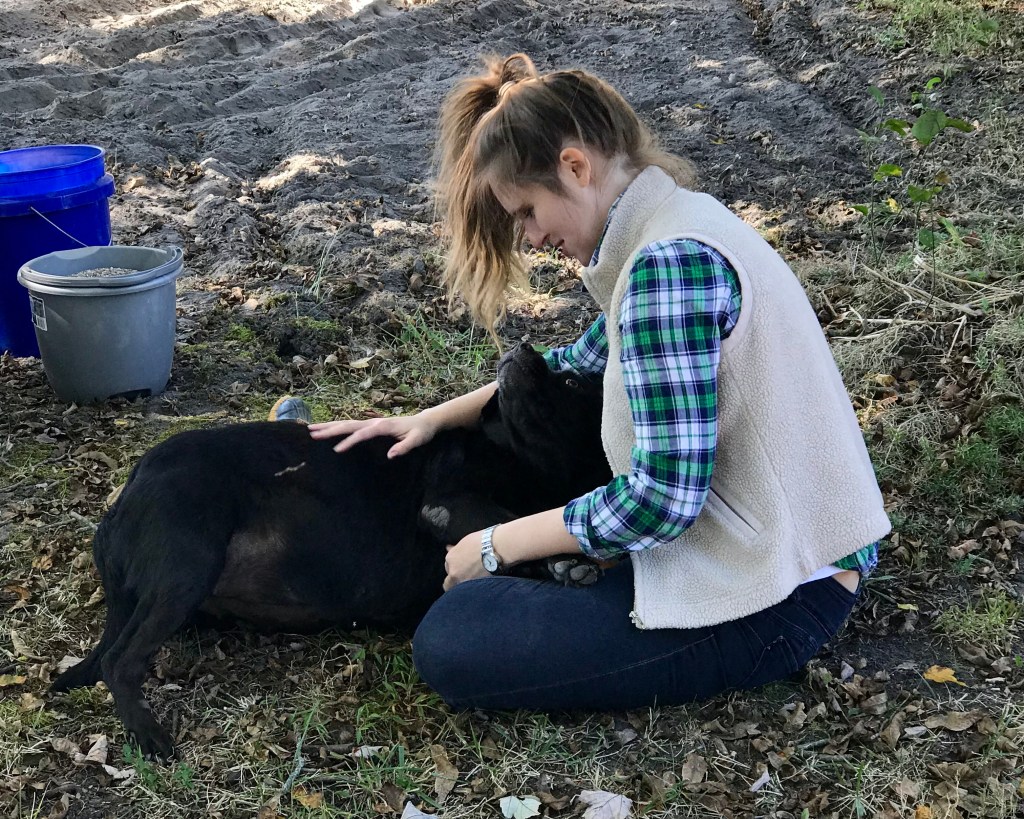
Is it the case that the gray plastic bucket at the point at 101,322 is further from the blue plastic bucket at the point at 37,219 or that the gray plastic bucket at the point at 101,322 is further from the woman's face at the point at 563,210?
the woman's face at the point at 563,210

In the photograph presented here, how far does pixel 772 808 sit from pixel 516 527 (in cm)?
92

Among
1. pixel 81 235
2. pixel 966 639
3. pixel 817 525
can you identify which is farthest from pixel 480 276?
pixel 81 235

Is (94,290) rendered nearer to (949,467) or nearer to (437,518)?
(437,518)

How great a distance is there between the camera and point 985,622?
10.2ft

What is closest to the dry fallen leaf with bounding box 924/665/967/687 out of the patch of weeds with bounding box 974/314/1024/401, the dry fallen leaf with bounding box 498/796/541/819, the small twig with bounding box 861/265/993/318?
the dry fallen leaf with bounding box 498/796/541/819

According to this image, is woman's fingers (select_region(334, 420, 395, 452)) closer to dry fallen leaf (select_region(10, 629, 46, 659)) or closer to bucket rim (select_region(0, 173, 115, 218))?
dry fallen leaf (select_region(10, 629, 46, 659))

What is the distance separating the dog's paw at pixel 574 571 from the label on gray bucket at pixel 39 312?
277 centimetres

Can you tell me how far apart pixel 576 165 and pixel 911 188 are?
2.73m

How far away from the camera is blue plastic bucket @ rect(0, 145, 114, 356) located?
482 centimetres

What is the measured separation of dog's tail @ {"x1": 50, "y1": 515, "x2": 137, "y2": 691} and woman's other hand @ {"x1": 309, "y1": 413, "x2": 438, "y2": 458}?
26.8 inches

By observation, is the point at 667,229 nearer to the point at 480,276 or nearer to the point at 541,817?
the point at 480,276

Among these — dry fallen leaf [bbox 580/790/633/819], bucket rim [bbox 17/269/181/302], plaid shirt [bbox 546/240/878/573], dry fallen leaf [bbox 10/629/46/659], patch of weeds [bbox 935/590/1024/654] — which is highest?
plaid shirt [bbox 546/240/878/573]

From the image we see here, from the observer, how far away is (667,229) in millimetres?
2293

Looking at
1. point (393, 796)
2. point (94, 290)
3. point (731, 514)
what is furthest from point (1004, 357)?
point (94, 290)
